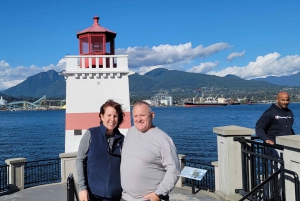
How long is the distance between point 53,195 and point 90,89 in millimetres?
4989

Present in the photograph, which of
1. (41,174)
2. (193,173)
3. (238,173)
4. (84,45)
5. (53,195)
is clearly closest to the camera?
(238,173)

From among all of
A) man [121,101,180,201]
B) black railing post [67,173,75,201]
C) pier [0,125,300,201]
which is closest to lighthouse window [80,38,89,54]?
pier [0,125,300,201]

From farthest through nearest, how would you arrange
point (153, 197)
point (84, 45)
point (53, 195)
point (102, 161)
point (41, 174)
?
point (84, 45) < point (41, 174) < point (53, 195) < point (102, 161) < point (153, 197)

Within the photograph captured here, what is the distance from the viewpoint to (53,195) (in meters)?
8.48

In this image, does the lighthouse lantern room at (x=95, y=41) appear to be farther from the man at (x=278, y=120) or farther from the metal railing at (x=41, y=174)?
the man at (x=278, y=120)

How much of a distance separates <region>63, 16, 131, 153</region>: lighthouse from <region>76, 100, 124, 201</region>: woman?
28.3 ft

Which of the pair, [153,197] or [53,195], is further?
[53,195]

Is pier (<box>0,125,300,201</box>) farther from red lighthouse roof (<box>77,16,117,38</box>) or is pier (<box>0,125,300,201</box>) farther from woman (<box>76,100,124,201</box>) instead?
red lighthouse roof (<box>77,16,117,38</box>)

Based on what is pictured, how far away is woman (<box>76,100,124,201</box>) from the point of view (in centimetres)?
354

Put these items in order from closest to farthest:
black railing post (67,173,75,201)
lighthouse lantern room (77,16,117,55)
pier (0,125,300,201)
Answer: black railing post (67,173,75,201) → pier (0,125,300,201) → lighthouse lantern room (77,16,117,55)

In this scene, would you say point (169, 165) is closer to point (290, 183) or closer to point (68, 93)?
point (290, 183)

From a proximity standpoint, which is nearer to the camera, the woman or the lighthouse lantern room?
the woman

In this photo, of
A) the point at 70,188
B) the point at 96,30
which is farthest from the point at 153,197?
the point at 96,30

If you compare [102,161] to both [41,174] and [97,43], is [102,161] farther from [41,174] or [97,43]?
[97,43]
